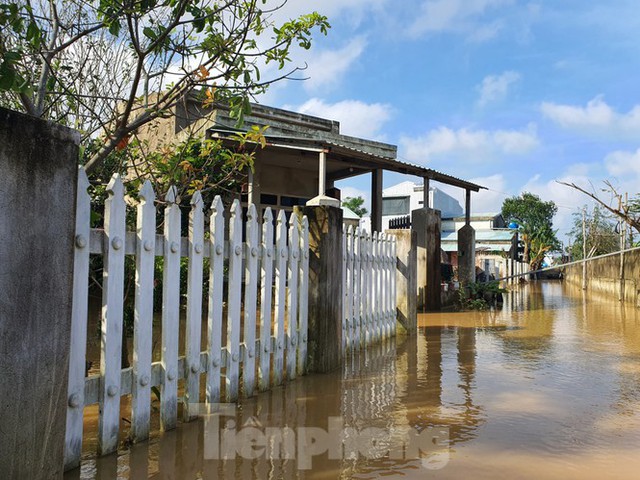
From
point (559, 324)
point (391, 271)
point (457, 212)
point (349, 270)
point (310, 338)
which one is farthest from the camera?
point (457, 212)

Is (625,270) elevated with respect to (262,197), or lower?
lower

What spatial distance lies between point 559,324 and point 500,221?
3732 cm

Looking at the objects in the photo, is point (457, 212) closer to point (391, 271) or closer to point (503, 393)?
point (391, 271)

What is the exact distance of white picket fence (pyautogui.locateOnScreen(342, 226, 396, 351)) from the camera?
6301mm

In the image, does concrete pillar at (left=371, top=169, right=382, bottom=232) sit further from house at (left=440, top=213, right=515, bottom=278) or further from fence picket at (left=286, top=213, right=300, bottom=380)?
house at (left=440, top=213, right=515, bottom=278)

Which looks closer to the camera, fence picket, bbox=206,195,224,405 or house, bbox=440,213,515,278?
fence picket, bbox=206,195,224,405

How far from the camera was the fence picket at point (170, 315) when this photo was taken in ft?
11.3

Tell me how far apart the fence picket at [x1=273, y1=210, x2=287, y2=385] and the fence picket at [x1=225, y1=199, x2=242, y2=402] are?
612 millimetres

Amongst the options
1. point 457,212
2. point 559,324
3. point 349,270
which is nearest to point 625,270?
point 559,324

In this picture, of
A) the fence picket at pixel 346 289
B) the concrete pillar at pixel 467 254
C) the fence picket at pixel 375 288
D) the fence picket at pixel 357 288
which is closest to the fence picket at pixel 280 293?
the fence picket at pixel 346 289

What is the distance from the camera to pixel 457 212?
44.5 m

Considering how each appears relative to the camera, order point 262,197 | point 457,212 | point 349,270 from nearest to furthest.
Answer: point 349,270 → point 262,197 → point 457,212

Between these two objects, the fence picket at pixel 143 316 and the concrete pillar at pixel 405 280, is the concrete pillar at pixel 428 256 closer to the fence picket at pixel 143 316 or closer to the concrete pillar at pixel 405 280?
the concrete pillar at pixel 405 280

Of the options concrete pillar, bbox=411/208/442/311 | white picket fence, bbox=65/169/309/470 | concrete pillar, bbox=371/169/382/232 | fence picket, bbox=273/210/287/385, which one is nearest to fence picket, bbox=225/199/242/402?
white picket fence, bbox=65/169/309/470
